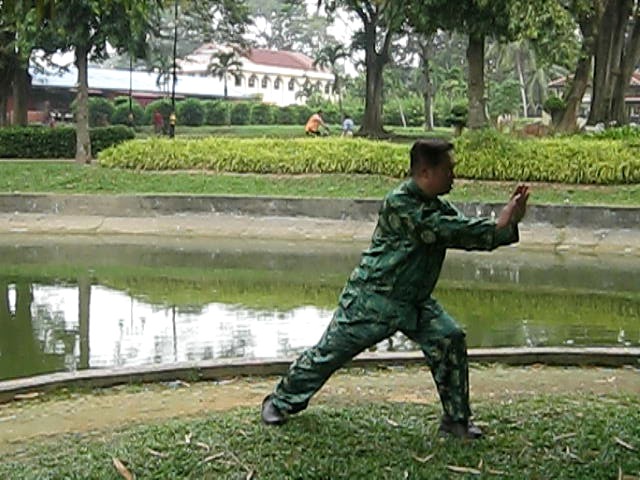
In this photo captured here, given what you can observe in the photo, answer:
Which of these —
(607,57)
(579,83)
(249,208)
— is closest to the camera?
(249,208)

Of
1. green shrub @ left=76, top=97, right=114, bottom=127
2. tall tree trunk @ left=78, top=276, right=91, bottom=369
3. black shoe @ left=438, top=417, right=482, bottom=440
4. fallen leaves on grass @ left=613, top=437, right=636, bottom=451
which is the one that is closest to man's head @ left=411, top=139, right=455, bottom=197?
black shoe @ left=438, top=417, right=482, bottom=440

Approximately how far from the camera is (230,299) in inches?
438

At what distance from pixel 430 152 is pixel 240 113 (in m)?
43.2

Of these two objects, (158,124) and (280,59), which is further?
(280,59)

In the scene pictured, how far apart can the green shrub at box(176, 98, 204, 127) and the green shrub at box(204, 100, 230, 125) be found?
0.39 m

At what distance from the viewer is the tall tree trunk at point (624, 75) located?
2812cm

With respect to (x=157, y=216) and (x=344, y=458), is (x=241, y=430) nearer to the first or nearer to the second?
(x=344, y=458)

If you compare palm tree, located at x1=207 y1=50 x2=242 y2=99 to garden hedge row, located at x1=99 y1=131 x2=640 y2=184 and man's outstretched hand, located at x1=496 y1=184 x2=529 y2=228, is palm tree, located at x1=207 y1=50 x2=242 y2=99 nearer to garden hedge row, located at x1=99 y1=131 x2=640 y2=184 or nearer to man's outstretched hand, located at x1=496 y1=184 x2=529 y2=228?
garden hedge row, located at x1=99 y1=131 x2=640 y2=184

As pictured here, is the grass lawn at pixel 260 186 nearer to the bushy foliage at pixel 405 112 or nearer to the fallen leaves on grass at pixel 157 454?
the fallen leaves on grass at pixel 157 454

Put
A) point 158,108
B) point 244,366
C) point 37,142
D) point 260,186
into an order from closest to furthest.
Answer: point 244,366 → point 260,186 → point 37,142 → point 158,108

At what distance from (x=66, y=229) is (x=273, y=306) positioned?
24.8 feet

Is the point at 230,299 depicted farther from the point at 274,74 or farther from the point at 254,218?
the point at 274,74

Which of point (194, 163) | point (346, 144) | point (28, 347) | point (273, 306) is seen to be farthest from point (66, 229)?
point (28, 347)

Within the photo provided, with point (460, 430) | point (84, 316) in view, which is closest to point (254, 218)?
point (84, 316)
